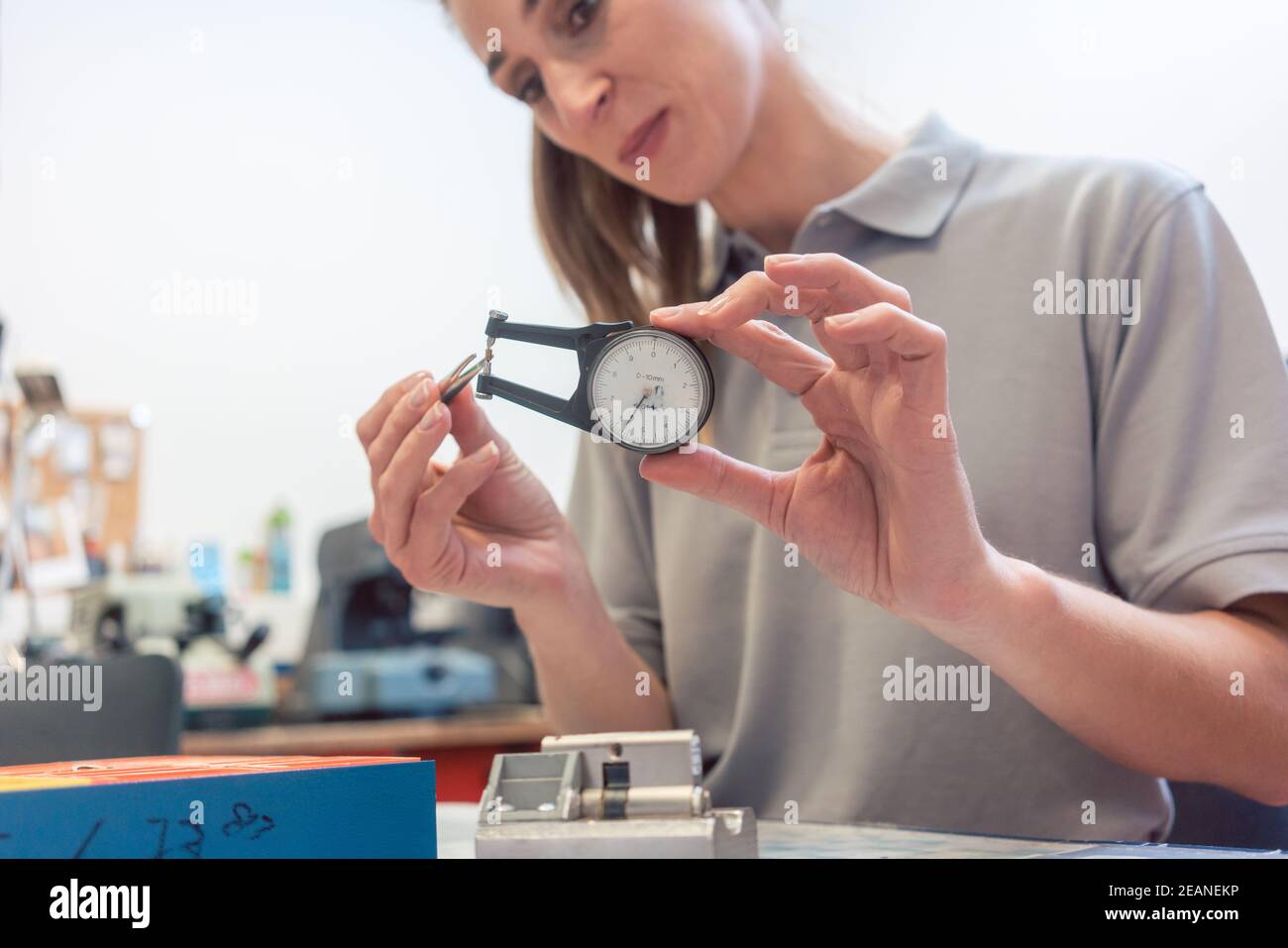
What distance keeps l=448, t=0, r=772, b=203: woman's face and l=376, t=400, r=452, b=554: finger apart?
505mm

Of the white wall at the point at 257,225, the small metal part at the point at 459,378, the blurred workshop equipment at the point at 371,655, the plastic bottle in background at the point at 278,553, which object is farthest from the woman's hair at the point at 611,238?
the plastic bottle in background at the point at 278,553

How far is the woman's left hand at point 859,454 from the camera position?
89 cm

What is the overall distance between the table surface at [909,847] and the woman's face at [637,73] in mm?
875

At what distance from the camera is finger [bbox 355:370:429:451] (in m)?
1.22

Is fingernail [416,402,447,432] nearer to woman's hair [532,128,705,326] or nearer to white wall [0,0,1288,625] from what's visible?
woman's hair [532,128,705,326]

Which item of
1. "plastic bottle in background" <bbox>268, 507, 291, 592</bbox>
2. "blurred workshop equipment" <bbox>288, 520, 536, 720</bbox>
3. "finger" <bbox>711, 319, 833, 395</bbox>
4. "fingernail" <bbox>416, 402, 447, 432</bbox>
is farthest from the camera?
"plastic bottle in background" <bbox>268, 507, 291, 592</bbox>

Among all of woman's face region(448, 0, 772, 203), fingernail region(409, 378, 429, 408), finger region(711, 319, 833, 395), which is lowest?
fingernail region(409, 378, 429, 408)

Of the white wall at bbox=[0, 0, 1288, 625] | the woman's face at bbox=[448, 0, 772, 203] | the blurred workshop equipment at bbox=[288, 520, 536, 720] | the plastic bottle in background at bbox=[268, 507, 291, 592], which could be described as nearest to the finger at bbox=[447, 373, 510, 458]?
the woman's face at bbox=[448, 0, 772, 203]

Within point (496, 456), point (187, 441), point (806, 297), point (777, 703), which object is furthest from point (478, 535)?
point (187, 441)

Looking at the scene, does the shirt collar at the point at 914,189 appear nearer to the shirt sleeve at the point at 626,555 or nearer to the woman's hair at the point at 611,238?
the woman's hair at the point at 611,238

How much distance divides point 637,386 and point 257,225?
367 centimetres

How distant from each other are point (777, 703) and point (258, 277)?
11.1 ft

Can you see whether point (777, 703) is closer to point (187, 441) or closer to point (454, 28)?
point (454, 28)

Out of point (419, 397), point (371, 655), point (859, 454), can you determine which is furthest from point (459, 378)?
point (371, 655)
